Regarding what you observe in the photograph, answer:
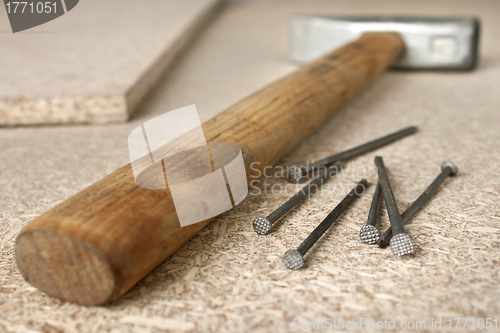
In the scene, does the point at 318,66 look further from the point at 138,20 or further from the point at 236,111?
the point at 138,20

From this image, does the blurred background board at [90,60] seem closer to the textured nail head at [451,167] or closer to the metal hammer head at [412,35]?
the metal hammer head at [412,35]

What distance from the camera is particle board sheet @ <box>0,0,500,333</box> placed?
3.15 feet

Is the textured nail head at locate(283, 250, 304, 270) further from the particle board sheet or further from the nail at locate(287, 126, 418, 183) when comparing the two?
the nail at locate(287, 126, 418, 183)

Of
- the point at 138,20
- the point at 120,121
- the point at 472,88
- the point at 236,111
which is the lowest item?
the point at 472,88

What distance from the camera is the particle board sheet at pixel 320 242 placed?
96 centimetres

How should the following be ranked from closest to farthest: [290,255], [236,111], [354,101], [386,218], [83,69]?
[290,255] < [386,218] < [236,111] < [354,101] < [83,69]

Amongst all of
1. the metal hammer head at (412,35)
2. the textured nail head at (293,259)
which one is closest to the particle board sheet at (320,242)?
the textured nail head at (293,259)

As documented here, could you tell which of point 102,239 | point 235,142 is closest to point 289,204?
point 235,142

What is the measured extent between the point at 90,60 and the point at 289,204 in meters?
2.04

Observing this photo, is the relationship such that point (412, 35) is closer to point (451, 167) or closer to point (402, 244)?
point (451, 167)

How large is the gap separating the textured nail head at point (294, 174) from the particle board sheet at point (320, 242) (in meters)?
0.04

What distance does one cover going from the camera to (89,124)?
221cm

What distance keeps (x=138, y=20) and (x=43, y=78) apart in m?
1.80

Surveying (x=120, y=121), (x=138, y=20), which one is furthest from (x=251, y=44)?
(x=120, y=121)
